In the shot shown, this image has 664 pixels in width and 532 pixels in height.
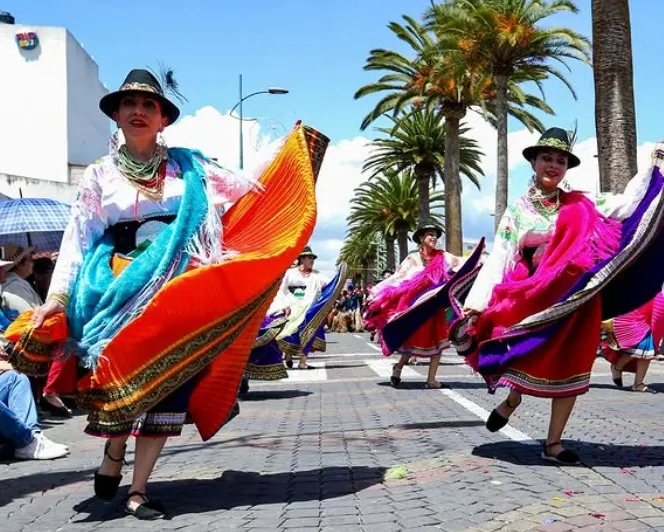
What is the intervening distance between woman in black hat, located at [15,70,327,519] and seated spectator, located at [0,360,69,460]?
2198 millimetres

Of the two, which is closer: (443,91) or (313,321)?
(313,321)

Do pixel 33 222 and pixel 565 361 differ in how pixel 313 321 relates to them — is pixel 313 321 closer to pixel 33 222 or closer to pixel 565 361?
pixel 33 222

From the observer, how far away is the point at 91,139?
5222 cm

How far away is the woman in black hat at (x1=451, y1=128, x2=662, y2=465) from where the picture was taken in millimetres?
5215

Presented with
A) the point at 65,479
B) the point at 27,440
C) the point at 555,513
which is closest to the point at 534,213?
the point at 555,513

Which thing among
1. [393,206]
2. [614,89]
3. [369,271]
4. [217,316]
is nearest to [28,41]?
[393,206]

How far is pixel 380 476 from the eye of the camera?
5.02 metres

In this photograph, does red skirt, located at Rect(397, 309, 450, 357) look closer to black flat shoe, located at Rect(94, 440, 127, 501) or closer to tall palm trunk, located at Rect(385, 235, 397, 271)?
black flat shoe, located at Rect(94, 440, 127, 501)

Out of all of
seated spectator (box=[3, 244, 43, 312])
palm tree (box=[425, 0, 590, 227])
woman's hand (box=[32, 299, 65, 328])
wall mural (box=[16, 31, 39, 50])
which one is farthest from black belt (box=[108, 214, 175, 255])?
wall mural (box=[16, 31, 39, 50])

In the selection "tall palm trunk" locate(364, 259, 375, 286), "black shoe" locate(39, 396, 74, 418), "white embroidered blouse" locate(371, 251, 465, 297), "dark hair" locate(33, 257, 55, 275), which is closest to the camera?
"black shoe" locate(39, 396, 74, 418)

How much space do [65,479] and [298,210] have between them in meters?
2.29

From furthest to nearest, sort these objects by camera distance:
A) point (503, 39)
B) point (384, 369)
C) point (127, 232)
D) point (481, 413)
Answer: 1. point (503, 39)
2. point (384, 369)
3. point (481, 413)
4. point (127, 232)

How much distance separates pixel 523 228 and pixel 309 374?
900cm

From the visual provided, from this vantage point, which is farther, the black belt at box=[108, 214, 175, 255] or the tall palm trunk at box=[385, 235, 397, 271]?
the tall palm trunk at box=[385, 235, 397, 271]
